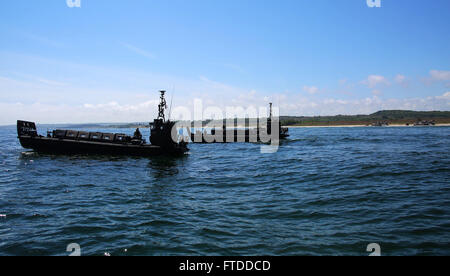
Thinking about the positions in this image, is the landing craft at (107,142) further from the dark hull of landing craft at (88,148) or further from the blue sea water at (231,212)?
the blue sea water at (231,212)

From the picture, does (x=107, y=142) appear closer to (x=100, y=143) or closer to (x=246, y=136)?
(x=100, y=143)

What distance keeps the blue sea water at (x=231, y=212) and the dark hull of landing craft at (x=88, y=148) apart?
1210 cm

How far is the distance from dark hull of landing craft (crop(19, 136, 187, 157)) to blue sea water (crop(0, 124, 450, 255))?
12.1m

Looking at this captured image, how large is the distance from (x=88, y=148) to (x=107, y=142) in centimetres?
253

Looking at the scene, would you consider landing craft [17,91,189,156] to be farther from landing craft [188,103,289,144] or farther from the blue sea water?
landing craft [188,103,289,144]

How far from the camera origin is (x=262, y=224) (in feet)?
36.7

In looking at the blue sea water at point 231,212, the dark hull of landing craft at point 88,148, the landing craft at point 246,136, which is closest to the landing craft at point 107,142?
the dark hull of landing craft at point 88,148

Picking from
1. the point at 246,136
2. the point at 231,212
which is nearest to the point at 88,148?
the point at 231,212

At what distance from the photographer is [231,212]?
42.2 ft

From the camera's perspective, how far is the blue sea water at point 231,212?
366 inches

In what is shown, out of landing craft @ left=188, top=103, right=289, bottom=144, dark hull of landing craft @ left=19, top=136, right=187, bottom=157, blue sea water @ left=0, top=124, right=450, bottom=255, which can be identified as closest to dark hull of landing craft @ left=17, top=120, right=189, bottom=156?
dark hull of landing craft @ left=19, top=136, right=187, bottom=157
